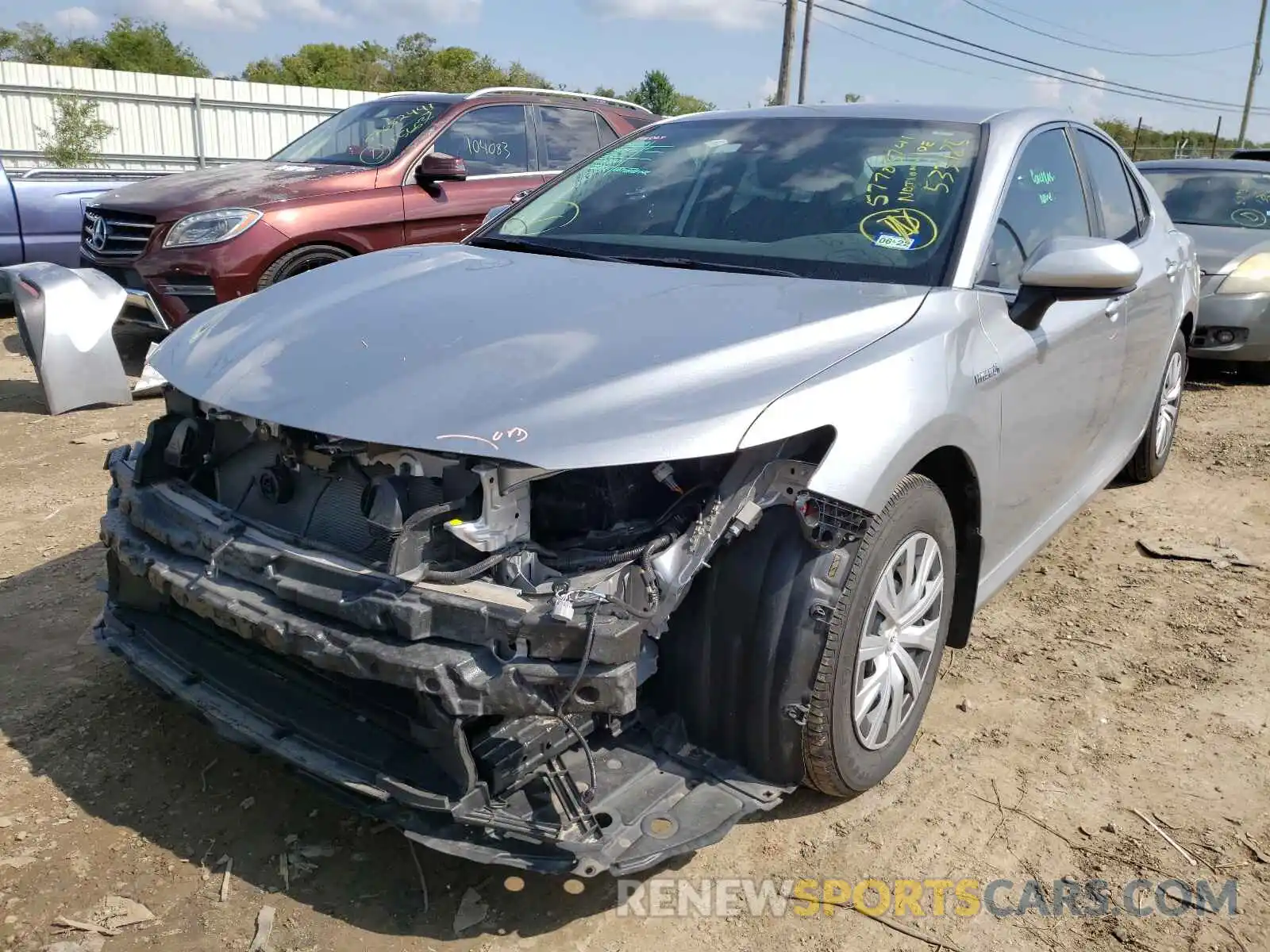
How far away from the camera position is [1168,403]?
504 cm

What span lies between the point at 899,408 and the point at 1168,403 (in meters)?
3.38

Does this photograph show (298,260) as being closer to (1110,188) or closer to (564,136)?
(564,136)

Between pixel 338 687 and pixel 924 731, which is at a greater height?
pixel 338 687

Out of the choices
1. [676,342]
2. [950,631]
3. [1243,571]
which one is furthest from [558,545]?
[1243,571]

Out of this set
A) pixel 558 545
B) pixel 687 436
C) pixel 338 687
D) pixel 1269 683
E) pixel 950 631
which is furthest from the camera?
pixel 1269 683

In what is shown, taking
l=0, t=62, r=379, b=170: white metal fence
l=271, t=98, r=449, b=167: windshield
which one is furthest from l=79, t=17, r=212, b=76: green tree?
l=271, t=98, r=449, b=167: windshield

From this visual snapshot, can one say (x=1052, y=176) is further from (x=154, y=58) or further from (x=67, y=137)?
(x=154, y=58)

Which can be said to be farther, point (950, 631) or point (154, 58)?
point (154, 58)

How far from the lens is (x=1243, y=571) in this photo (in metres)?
4.28

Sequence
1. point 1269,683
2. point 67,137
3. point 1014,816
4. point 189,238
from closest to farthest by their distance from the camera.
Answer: point 1014,816
point 1269,683
point 189,238
point 67,137

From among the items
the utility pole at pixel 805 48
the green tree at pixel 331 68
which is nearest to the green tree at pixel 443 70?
the green tree at pixel 331 68

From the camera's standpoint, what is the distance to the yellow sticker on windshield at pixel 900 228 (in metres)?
2.88

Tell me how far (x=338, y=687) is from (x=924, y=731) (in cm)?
171

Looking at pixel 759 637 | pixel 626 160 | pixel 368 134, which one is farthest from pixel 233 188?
pixel 759 637
